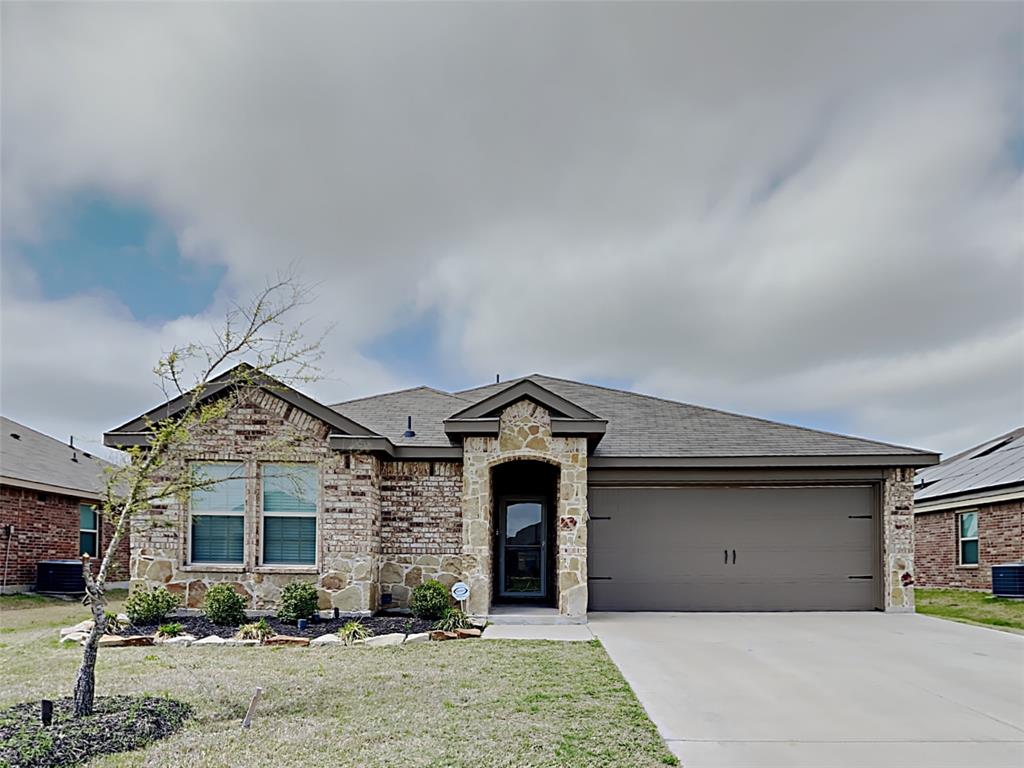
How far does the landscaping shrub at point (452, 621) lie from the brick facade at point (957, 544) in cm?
1017

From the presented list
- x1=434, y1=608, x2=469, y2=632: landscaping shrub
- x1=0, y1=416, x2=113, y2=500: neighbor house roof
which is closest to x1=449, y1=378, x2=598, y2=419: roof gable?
x1=434, y1=608, x2=469, y2=632: landscaping shrub

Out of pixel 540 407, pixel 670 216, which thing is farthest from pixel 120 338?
pixel 670 216

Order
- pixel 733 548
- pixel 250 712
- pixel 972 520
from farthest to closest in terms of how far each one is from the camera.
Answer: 1. pixel 972 520
2. pixel 733 548
3. pixel 250 712

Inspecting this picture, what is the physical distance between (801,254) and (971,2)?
509 cm

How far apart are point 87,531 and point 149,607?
982cm

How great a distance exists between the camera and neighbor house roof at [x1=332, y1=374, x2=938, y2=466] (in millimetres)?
13453

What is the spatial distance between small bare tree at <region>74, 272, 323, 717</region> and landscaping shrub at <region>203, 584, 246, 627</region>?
4.29m

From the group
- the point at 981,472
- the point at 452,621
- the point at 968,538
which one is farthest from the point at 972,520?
the point at 452,621

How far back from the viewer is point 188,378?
7.23 m

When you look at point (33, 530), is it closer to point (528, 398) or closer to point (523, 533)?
point (523, 533)

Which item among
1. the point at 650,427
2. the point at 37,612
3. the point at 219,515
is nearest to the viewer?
the point at 219,515

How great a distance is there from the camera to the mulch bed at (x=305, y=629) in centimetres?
1057

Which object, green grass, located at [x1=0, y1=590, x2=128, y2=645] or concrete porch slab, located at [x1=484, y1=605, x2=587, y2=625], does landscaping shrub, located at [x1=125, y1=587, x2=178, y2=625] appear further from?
concrete porch slab, located at [x1=484, y1=605, x2=587, y2=625]

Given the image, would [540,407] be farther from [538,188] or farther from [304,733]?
[304,733]
